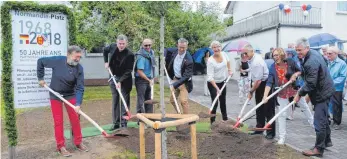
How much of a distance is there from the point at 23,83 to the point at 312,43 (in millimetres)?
11081

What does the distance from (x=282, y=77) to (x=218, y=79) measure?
1463 mm

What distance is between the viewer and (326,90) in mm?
5609

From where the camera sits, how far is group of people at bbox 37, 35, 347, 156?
564 cm

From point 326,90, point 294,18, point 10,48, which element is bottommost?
point 326,90

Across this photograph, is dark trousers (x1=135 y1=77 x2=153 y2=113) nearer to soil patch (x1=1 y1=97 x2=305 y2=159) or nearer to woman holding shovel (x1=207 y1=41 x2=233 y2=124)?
soil patch (x1=1 y1=97 x2=305 y2=159)

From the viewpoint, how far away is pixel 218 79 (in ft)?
24.5

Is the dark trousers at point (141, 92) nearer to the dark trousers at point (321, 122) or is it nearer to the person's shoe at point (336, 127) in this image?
the dark trousers at point (321, 122)

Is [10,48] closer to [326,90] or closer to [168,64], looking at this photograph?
[168,64]

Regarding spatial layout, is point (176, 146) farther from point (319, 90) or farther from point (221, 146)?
point (319, 90)

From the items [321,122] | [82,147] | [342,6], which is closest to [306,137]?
[321,122]

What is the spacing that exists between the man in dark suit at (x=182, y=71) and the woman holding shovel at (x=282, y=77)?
162 cm

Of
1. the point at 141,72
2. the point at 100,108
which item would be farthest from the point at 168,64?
the point at 100,108

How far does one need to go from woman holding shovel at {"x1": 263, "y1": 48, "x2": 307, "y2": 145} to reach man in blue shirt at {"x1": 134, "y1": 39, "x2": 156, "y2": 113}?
2.47 meters

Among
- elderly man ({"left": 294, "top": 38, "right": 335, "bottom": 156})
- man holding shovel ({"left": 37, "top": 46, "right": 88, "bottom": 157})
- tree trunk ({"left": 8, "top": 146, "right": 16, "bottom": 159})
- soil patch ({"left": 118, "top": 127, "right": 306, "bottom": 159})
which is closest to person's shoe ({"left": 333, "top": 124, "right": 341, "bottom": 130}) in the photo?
soil patch ({"left": 118, "top": 127, "right": 306, "bottom": 159})
